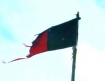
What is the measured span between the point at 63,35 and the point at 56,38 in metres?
0.45

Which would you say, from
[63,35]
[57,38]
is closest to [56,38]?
[57,38]

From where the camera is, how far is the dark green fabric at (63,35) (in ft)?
47.7

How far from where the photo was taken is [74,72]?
12805mm

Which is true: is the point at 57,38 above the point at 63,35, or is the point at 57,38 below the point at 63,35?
below

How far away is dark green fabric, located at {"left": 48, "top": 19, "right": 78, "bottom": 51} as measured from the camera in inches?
572

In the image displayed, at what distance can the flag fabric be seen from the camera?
14.6 meters

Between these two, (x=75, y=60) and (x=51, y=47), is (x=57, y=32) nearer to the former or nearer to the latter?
(x=51, y=47)

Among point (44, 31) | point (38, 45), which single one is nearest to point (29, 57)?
point (38, 45)

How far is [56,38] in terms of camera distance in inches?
599

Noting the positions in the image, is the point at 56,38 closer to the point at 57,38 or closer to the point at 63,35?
the point at 57,38

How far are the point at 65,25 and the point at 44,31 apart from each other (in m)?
1.49

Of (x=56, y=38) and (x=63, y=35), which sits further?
(x=56, y=38)

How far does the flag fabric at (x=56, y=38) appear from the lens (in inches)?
575

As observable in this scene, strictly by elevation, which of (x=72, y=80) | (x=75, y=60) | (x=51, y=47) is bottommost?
(x=72, y=80)
